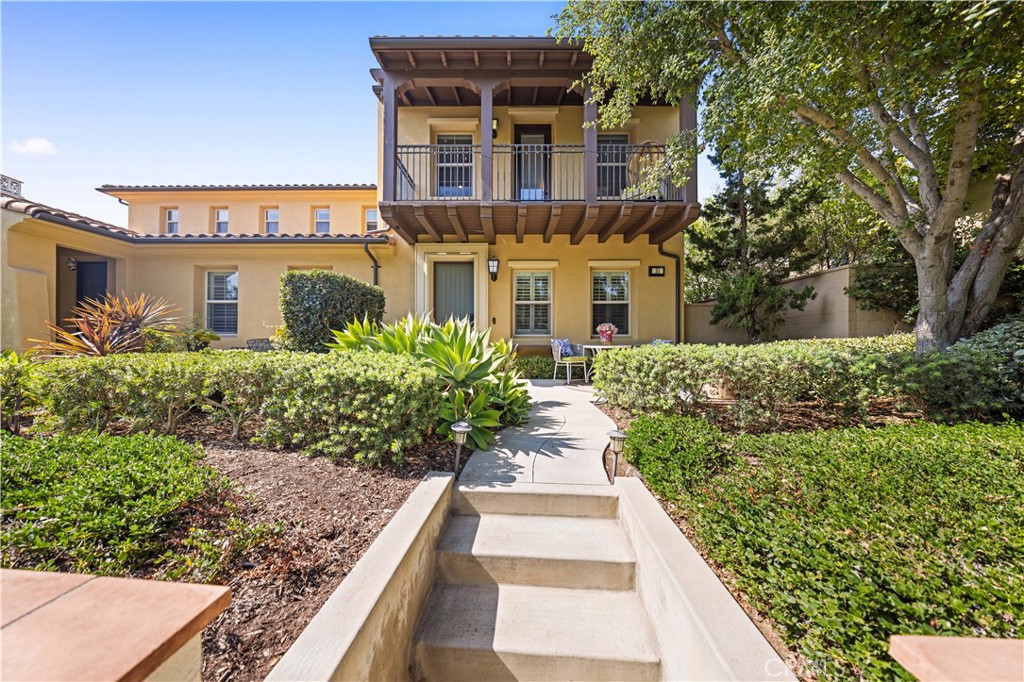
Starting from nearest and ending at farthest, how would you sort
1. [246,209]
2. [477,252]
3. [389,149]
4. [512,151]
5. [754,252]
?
[389,149] < [512,151] < [477,252] < [754,252] < [246,209]

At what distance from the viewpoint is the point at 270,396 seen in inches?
143

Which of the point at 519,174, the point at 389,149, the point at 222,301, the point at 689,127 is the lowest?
the point at 222,301

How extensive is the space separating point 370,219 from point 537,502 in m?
14.4

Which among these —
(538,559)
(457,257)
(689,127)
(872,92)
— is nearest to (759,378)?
(538,559)

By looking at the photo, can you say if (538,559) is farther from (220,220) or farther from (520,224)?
(220,220)

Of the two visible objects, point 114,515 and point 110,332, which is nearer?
point 114,515

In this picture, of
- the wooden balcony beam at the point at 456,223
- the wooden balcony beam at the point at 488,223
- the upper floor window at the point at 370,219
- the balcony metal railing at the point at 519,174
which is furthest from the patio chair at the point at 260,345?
the upper floor window at the point at 370,219

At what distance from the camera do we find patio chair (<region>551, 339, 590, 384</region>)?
807cm

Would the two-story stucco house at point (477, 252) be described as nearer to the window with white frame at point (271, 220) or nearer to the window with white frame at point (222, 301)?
the window with white frame at point (222, 301)

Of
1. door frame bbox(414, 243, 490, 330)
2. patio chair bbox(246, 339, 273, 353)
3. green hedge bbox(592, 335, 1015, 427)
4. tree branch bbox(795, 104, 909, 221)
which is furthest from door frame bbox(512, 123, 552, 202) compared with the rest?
patio chair bbox(246, 339, 273, 353)

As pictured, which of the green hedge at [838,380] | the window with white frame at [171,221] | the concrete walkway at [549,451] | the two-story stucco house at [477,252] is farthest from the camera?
the window with white frame at [171,221]

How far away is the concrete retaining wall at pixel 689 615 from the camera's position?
159cm

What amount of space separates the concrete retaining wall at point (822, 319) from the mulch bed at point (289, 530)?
30.6ft

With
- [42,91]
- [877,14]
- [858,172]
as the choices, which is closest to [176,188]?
[42,91]
